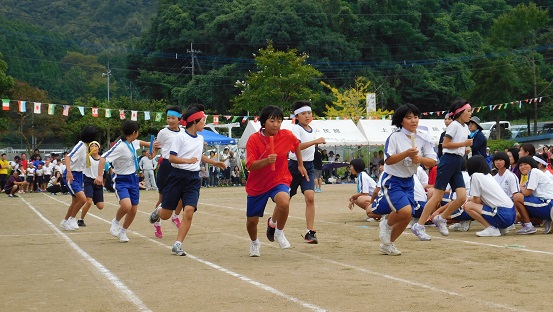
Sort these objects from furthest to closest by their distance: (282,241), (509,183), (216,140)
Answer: (216,140), (509,183), (282,241)

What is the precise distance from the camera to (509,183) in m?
13.4

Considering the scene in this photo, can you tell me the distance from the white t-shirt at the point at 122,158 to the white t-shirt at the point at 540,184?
636 centimetres

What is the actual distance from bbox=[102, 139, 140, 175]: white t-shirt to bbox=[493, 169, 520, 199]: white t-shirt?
6056 millimetres

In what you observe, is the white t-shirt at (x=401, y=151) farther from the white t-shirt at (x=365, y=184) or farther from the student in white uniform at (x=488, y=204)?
the white t-shirt at (x=365, y=184)

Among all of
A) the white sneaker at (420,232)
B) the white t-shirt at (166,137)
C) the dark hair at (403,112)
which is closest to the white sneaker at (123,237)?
the white t-shirt at (166,137)

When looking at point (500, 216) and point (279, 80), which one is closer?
point (500, 216)

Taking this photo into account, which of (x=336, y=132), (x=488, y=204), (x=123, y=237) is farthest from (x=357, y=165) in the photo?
(x=336, y=132)

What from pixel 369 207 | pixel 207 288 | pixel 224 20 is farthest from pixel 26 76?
pixel 207 288

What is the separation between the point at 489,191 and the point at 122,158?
5808 mm

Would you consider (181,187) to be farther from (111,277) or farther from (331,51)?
(331,51)

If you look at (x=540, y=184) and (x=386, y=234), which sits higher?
(x=540, y=184)

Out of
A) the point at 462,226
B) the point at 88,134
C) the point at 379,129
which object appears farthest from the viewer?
the point at 379,129

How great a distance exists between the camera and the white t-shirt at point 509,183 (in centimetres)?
1330

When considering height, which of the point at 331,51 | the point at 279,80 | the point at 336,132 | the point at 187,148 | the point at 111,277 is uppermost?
the point at 331,51
